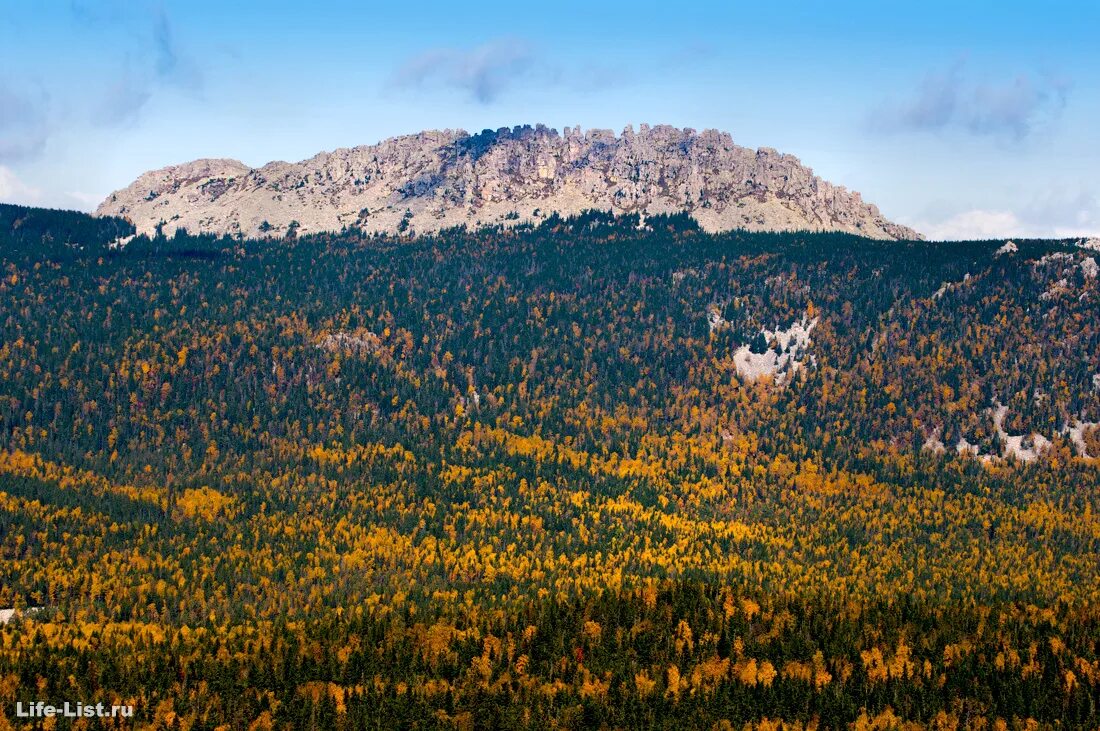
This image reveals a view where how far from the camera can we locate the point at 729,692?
585 ft

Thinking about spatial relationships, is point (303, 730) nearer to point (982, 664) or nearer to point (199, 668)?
point (199, 668)

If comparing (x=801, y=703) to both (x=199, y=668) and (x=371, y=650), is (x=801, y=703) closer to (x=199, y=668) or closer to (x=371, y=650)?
(x=371, y=650)

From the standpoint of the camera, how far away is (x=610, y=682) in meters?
184

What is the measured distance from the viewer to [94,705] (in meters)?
167

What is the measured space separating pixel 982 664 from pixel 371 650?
108648mm

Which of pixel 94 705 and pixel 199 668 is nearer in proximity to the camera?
pixel 94 705

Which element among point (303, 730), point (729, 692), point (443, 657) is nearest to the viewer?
point (303, 730)

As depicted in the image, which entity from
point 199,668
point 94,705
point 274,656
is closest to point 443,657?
point 274,656

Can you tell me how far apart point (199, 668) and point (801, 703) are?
103370 millimetres

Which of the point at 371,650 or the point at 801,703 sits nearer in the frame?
the point at 801,703

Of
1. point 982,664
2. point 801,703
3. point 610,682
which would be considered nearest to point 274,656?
point 610,682

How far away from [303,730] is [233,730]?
1103cm

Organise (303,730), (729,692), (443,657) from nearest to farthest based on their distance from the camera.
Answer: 1. (303,730)
2. (729,692)
3. (443,657)

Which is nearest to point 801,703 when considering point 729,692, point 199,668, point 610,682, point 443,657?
point 729,692
